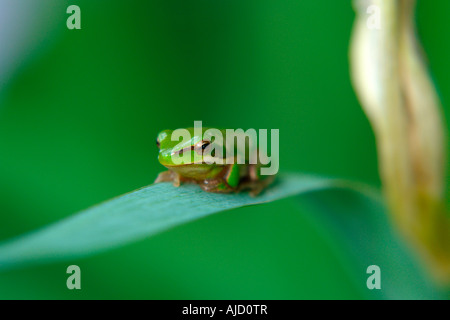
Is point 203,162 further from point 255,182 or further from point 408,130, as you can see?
point 408,130

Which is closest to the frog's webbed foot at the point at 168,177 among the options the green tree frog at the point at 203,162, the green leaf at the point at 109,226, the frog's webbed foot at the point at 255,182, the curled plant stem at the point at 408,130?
the green tree frog at the point at 203,162

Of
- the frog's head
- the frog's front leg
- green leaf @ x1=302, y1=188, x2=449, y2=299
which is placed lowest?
green leaf @ x1=302, y1=188, x2=449, y2=299

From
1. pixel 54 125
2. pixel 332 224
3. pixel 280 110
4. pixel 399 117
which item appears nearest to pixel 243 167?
pixel 280 110

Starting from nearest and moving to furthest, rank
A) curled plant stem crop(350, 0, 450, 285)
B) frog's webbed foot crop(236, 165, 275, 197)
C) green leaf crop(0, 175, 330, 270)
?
green leaf crop(0, 175, 330, 270), curled plant stem crop(350, 0, 450, 285), frog's webbed foot crop(236, 165, 275, 197)

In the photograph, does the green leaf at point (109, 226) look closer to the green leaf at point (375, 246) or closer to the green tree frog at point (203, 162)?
the green leaf at point (375, 246)

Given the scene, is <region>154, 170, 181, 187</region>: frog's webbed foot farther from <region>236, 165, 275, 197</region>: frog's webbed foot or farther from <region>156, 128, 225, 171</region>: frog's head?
<region>236, 165, 275, 197</region>: frog's webbed foot

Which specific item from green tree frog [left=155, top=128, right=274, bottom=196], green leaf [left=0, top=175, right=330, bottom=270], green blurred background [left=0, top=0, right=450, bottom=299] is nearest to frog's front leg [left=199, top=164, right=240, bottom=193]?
green tree frog [left=155, top=128, right=274, bottom=196]

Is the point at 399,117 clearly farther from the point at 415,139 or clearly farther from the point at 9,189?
the point at 9,189

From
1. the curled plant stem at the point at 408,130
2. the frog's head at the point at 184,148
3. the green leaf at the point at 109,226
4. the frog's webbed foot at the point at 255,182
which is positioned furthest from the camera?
the frog's webbed foot at the point at 255,182
